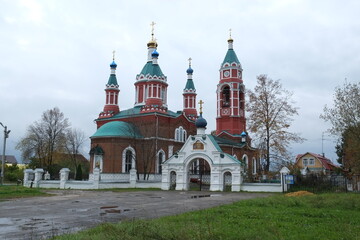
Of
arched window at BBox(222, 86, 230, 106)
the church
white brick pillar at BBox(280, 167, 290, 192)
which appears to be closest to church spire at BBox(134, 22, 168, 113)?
the church

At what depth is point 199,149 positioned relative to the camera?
87.2 ft

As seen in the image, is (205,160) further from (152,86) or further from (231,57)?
(231,57)

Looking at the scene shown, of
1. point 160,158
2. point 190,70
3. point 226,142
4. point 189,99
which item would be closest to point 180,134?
point 160,158

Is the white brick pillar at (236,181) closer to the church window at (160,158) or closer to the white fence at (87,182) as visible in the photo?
the white fence at (87,182)

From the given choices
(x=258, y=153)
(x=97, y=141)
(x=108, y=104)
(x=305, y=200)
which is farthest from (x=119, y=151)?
(x=305, y=200)

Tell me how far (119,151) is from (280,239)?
28.4 meters

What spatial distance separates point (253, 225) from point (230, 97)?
Answer: 1444 inches

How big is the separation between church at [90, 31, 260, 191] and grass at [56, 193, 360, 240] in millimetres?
14253

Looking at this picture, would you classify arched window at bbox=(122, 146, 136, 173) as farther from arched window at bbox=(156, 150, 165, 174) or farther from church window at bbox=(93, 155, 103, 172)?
arched window at bbox=(156, 150, 165, 174)

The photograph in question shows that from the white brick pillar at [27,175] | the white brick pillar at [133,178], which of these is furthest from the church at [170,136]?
the white brick pillar at [27,175]

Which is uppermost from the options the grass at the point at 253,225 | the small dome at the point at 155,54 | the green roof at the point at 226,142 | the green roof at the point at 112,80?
the small dome at the point at 155,54

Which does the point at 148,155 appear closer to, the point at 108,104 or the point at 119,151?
the point at 119,151

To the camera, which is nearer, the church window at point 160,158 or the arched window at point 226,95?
the church window at point 160,158

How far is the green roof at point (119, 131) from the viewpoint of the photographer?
34.1m
